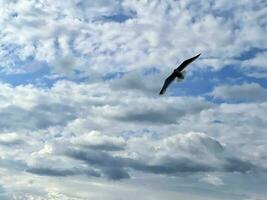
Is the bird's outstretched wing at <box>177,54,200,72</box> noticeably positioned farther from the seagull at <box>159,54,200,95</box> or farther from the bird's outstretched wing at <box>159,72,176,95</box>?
the bird's outstretched wing at <box>159,72,176,95</box>

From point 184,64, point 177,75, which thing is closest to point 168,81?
point 177,75

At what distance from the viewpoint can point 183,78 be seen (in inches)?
4948

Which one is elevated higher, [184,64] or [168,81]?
[184,64]

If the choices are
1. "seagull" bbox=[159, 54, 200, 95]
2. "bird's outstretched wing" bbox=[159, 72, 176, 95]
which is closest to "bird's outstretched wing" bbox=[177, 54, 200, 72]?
"seagull" bbox=[159, 54, 200, 95]

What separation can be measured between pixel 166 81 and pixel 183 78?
13.1ft

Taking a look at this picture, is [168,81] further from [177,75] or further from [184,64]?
[184,64]

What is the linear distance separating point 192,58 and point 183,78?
289 inches

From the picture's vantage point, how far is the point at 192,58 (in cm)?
11962

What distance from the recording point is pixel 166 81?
127 meters

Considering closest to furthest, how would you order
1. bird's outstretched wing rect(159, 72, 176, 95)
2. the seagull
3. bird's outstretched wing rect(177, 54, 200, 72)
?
Answer: bird's outstretched wing rect(177, 54, 200, 72) < the seagull < bird's outstretched wing rect(159, 72, 176, 95)

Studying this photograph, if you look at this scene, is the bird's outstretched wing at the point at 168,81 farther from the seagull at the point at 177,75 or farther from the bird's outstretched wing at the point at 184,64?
the bird's outstretched wing at the point at 184,64

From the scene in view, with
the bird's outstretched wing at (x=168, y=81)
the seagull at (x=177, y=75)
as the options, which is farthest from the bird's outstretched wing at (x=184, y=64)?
the bird's outstretched wing at (x=168, y=81)

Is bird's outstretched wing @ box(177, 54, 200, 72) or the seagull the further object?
the seagull

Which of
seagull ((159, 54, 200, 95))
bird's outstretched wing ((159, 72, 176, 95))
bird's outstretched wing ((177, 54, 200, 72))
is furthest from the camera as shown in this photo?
bird's outstretched wing ((159, 72, 176, 95))
